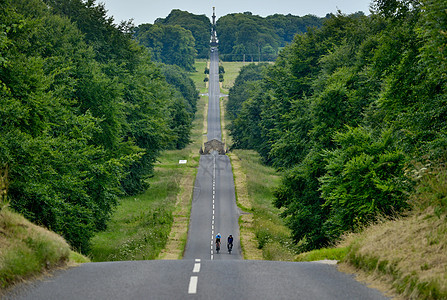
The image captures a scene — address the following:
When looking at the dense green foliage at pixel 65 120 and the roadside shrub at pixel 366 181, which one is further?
the dense green foliage at pixel 65 120

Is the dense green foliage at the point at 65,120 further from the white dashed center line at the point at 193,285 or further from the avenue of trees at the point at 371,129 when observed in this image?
the white dashed center line at the point at 193,285

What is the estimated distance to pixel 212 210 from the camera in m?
52.6

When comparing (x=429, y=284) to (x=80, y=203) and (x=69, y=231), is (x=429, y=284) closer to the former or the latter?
(x=69, y=231)

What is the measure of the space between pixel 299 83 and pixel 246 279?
4938 centimetres

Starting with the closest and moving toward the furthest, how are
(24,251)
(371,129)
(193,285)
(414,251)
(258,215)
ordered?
(193,285)
(414,251)
(24,251)
(371,129)
(258,215)

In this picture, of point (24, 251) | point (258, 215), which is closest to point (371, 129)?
point (24, 251)

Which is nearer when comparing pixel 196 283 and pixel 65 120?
pixel 196 283

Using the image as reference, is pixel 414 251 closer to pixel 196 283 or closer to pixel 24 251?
pixel 196 283

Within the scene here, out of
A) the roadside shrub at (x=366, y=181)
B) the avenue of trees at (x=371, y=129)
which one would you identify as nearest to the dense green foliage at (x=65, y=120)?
the avenue of trees at (x=371, y=129)

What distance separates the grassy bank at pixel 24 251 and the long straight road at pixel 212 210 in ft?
79.6

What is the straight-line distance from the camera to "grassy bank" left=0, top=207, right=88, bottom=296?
1073 cm

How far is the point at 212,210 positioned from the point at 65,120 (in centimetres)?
2469

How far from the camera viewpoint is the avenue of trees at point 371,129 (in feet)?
63.6

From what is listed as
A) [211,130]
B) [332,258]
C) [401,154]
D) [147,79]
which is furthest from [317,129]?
[211,130]
